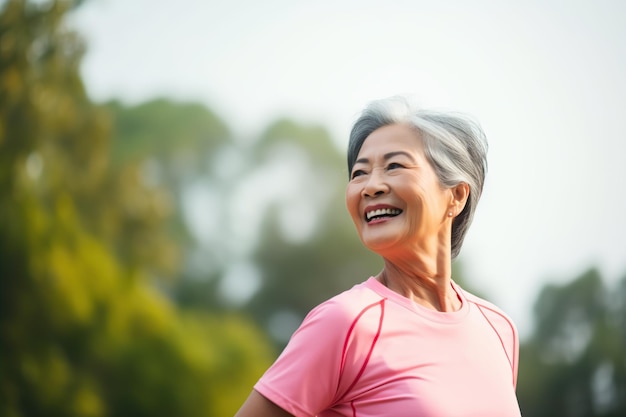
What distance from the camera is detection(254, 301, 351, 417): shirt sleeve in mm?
1291

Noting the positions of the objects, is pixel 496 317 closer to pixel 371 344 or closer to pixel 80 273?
pixel 371 344

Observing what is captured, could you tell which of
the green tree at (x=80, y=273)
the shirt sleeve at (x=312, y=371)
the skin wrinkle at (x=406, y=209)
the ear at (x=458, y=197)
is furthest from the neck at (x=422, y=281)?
the green tree at (x=80, y=273)

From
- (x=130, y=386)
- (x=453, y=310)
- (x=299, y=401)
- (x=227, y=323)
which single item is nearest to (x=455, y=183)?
(x=453, y=310)

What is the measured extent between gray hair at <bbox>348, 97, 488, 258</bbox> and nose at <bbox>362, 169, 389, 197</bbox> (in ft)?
0.33

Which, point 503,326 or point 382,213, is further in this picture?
point 503,326

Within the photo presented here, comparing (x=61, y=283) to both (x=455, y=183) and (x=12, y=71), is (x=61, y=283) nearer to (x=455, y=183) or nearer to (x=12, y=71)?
(x=12, y=71)

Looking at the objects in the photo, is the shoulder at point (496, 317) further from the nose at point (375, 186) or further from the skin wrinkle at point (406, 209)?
the nose at point (375, 186)

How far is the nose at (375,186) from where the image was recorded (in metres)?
1.46

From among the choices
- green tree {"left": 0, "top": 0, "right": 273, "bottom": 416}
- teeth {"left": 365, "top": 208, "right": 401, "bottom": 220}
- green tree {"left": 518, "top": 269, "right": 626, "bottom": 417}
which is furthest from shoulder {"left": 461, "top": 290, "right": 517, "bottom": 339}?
green tree {"left": 518, "top": 269, "right": 626, "bottom": 417}

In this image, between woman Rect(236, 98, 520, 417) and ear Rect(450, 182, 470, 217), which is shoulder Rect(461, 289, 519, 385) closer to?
woman Rect(236, 98, 520, 417)

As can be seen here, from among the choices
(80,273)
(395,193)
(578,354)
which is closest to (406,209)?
(395,193)

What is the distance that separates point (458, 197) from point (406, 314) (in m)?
0.28

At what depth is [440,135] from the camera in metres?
1.52

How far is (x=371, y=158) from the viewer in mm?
1510
